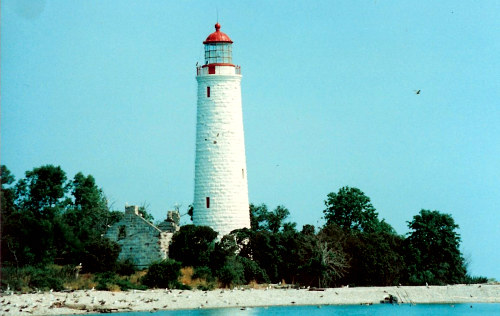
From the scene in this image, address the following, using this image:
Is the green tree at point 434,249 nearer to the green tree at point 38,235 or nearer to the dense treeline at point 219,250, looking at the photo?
the dense treeline at point 219,250

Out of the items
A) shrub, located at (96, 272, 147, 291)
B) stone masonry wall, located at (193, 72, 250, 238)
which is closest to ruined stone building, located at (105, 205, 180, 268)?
stone masonry wall, located at (193, 72, 250, 238)

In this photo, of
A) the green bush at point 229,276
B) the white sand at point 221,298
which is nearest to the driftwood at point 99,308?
the white sand at point 221,298

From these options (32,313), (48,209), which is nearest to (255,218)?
(48,209)

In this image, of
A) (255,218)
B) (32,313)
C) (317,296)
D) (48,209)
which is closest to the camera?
(32,313)

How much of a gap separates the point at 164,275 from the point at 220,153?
7.64 metres

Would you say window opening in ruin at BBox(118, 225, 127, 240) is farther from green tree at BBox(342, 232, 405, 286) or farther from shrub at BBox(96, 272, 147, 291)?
green tree at BBox(342, 232, 405, 286)

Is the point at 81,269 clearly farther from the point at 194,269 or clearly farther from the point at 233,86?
the point at 233,86

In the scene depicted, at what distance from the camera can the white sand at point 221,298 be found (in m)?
45.8

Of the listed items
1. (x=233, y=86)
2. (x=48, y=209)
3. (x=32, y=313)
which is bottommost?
(x=32, y=313)

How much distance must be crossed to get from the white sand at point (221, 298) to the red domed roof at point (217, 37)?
12795 millimetres

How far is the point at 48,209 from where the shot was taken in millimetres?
56781

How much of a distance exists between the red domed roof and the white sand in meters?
12.8

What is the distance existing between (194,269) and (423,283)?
36.6 ft

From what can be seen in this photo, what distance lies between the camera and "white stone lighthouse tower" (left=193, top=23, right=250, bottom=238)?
57.3 meters
